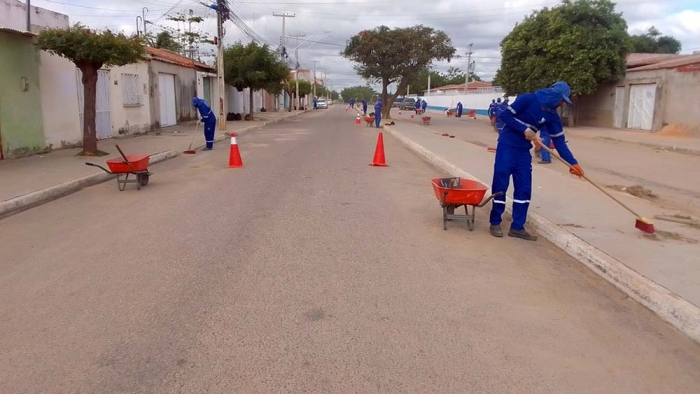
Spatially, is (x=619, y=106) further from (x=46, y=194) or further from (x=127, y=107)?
(x=46, y=194)

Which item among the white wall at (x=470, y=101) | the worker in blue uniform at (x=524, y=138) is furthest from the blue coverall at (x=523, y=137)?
the white wall at (x=470, y=101)

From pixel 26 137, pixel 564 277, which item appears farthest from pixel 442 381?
pixel 26 137

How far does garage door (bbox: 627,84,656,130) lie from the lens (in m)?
25.8

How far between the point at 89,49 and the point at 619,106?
1005 inches

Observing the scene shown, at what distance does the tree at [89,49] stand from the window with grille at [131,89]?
6830 mm

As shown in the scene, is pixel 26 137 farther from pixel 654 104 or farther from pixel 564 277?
pixel 654 104

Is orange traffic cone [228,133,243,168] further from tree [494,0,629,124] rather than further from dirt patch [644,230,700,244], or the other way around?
tree [494,0,629,124]

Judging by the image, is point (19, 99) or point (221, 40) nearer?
point (19, 99)

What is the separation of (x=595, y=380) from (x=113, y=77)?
19483mm

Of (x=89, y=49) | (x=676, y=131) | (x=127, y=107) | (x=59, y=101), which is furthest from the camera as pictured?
(x=676, y=131)

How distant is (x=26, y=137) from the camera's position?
45.7 feet

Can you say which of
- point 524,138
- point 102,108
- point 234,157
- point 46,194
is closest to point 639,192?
point 524,138

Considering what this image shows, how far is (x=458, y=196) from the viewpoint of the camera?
682 cm

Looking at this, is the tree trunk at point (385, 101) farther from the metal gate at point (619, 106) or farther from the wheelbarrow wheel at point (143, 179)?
the wheelbarrow wheel at point (143, 179)
